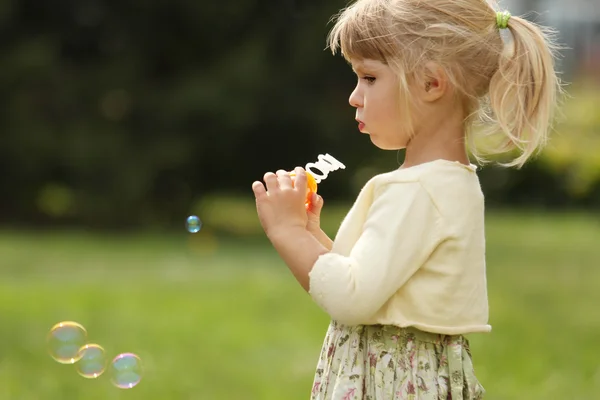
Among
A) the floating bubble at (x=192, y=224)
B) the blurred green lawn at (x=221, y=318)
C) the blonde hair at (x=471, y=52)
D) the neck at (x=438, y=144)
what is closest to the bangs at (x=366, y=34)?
the blonde hair at (x=471, y=52)

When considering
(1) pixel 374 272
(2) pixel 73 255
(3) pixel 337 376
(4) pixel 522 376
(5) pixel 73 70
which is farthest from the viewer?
(5) pixel 73 70

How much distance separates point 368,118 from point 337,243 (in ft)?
0.95

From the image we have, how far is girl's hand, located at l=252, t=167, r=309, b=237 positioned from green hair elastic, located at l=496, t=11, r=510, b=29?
1.82 feet

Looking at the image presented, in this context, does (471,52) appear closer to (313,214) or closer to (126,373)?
(313,214)

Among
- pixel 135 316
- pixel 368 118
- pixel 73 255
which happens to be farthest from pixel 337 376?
pixel 73 255

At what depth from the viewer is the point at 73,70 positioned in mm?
13109

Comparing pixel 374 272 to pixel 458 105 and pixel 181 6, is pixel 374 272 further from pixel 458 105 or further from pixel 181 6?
pixel 181 6

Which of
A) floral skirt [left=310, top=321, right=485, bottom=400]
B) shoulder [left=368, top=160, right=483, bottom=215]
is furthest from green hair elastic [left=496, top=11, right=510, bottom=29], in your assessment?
floral skirt [left=310, top=321, right=485, bottom=400]

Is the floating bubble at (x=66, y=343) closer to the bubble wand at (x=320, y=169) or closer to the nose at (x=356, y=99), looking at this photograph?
the bubble wand at (x=320, y=169)

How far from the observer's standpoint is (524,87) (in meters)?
2.35

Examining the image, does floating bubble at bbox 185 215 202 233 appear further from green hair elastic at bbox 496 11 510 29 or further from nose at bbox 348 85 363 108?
Result: green hair elastic at bbox 496 11 510 29

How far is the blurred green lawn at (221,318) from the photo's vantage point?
4.82 m

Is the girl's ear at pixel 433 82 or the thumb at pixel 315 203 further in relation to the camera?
the thumb at pixel 315 203

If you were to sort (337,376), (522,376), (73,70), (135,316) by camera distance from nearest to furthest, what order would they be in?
(337,376) → (522,376) → (135,316) → (73,70)
